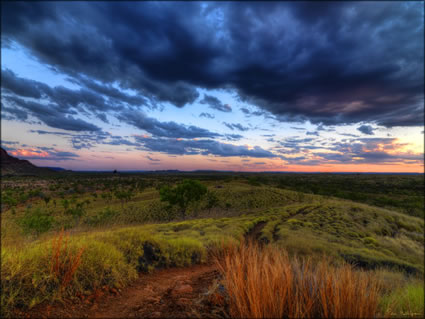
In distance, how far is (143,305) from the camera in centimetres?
418

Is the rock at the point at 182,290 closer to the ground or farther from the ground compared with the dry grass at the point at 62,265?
closer to the ground

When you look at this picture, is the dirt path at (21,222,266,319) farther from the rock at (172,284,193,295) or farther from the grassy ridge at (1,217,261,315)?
the grassy ridge at (1,217,261,315)

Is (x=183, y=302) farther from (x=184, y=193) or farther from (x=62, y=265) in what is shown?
(x=184, y=193)

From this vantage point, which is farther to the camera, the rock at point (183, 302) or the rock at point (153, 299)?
the rock at point (153, 299)

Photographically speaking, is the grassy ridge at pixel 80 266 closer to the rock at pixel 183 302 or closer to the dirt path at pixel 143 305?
the dirt path at pixel 143 305

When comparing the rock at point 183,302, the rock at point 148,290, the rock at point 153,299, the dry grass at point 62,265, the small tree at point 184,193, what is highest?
the dry grass at point 62,265

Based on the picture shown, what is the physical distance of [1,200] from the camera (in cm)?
4066

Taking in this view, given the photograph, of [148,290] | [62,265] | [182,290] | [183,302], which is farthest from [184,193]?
[183,302]

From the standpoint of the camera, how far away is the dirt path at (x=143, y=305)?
3408mm

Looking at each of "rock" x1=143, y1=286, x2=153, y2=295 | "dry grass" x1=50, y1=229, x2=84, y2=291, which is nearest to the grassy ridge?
"dry grass" x1=50, y1=229, x2=84, y2=291

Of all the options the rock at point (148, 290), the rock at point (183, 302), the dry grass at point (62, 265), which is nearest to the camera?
the rock at point (183, 302)

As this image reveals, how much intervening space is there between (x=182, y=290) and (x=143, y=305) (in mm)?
886

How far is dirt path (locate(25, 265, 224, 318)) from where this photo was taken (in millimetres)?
3408

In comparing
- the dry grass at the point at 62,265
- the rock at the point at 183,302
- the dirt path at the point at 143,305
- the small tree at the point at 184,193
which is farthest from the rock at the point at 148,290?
the small tree at the point at 184,193
